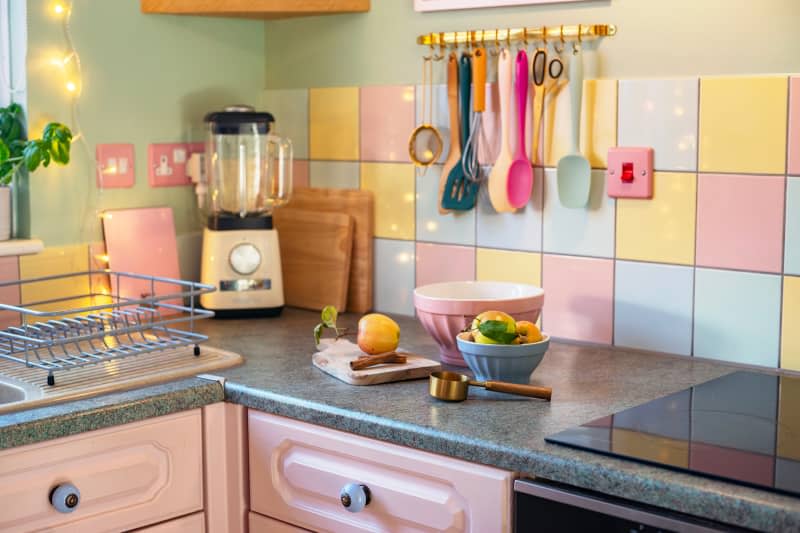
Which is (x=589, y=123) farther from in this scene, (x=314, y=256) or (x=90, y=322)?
(x=90, y=322)

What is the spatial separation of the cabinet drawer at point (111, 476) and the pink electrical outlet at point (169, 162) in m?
0.80

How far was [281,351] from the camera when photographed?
1964 mm

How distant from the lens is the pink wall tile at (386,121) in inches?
88.7

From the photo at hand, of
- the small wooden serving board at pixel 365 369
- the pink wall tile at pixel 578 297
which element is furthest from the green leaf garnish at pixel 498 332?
the pink wall tile at pixel 578 297

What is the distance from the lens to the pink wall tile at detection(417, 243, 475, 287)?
220 centimetres

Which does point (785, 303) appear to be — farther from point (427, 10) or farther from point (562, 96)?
point (427, 10)

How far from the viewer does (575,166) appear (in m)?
1.98

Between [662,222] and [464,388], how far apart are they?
546 millimetres

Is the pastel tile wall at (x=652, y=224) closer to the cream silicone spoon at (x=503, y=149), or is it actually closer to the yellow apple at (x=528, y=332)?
the cream silicone spoon at (x=503, y=149)

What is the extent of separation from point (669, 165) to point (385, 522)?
802 mm

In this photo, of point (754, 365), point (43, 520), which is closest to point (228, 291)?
point (43, 520)

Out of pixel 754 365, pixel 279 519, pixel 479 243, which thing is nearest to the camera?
pixel 279 519

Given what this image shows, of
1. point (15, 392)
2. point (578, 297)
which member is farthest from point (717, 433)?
point (15, 392)

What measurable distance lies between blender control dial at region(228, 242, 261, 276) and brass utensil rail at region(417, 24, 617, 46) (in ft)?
1.82
